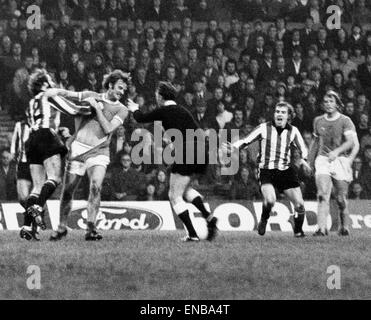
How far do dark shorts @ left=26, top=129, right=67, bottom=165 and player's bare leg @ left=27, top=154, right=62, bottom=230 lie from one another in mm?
79

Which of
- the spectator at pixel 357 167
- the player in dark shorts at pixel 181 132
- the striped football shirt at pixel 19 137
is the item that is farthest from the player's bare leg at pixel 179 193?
the spectator at pixel 357 167

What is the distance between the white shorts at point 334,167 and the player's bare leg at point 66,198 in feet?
12.5

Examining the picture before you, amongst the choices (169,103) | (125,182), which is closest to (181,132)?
(169,103)

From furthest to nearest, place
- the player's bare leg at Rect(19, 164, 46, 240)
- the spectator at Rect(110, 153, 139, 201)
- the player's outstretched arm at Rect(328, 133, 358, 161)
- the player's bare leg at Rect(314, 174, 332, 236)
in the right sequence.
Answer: the spectator at Rect(110, 153, 139, 201), the player's bare leg at Rect(314, 174, 332, 236), the player's outstretched arm at Rect(328, 133, 358, 161), the player's bare leg at Rect(19, 164, 46, 240)

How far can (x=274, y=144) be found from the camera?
1596 centimetres

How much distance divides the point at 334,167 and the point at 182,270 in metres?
4.73

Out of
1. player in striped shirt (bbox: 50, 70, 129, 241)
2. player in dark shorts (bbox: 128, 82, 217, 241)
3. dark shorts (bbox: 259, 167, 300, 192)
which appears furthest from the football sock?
player in striped shirt (bbox: 50, 70, 129, 241)

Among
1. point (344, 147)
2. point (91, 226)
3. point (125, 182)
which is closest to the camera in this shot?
point (91, 226)

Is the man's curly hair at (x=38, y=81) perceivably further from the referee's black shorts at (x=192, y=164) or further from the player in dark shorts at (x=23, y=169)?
the referee's black shorts at (x=192, y=164)

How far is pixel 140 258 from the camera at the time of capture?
13211 millimetres

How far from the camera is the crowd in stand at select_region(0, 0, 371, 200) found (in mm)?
21141

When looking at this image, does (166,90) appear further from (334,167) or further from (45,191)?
(334,167)

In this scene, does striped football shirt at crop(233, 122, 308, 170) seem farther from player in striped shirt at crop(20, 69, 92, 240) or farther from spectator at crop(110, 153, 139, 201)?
spectator at crop(110, 153, 139, 201)
